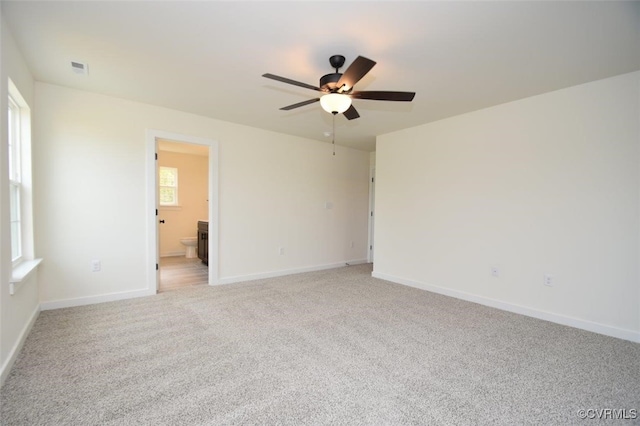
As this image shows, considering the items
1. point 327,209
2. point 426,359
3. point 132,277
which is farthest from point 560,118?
point 132,277

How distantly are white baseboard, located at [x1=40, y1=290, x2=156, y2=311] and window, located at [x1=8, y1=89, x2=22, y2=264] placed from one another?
67 centimetres

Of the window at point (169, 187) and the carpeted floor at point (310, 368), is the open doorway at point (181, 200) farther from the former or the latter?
the carpeted floor at point (310, 368)

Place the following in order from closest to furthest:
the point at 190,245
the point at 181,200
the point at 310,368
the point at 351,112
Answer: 1. the point at 310,368
2. the point at 351,112
3. the point at 190,245
4. the point at 181,200

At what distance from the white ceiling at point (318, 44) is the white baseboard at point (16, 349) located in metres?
2.32

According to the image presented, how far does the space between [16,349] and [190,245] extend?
4242mm

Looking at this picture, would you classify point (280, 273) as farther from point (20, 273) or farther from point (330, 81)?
point (330, 81)

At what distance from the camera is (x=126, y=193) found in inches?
139

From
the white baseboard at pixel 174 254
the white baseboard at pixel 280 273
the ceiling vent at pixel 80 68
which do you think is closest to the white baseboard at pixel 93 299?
the white baseboard at pixel 280 273

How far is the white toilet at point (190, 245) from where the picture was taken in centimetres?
629

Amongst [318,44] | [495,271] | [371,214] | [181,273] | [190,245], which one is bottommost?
[181,273]

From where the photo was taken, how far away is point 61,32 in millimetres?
2113

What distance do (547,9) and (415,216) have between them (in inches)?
116

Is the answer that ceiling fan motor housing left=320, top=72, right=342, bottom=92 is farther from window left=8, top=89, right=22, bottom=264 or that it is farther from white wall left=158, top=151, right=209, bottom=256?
white wall left=158, top=151, right=209, bottom=256

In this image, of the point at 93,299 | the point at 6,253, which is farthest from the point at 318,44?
the point at 93,299
